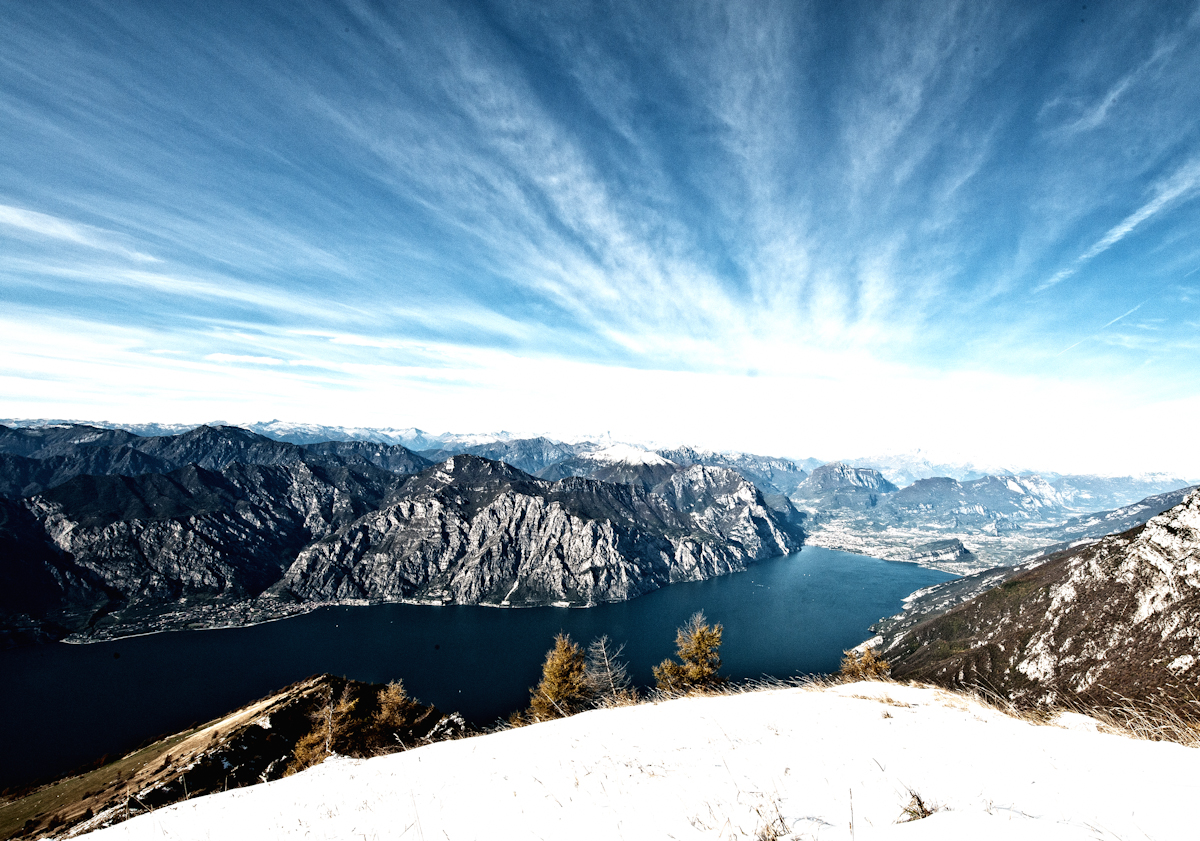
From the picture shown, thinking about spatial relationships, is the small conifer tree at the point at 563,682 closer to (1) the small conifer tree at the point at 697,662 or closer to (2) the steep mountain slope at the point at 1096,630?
(1) the small conifer tree at the point at 697,662

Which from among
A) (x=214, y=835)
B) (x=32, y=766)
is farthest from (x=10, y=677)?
(x=214, y=835)

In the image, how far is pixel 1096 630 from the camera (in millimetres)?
126562

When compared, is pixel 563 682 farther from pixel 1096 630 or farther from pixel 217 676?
pixel 217 676

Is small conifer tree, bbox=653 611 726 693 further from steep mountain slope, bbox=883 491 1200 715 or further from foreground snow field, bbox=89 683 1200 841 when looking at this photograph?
steep mountain slope, bbox=883 491 1200 715

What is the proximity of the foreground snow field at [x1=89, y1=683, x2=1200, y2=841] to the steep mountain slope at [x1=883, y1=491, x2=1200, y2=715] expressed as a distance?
370 ft

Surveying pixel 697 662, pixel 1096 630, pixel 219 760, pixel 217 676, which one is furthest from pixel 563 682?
pixel 217 676

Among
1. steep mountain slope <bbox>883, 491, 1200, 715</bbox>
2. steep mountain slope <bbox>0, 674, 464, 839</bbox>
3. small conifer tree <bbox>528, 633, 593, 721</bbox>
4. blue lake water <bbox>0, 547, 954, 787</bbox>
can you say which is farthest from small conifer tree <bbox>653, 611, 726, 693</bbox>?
blue lake water <bbox>0, 547, 954, 787</bbox>

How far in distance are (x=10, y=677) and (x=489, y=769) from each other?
967 feet

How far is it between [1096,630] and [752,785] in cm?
19459

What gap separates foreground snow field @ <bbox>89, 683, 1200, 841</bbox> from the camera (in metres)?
3.84

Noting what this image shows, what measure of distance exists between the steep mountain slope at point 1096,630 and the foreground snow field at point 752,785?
11292 centimetres

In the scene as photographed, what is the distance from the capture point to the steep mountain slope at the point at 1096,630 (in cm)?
10488

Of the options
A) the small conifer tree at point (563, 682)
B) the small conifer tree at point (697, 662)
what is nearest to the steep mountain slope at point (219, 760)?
the small conifer tree at point (563, 682)

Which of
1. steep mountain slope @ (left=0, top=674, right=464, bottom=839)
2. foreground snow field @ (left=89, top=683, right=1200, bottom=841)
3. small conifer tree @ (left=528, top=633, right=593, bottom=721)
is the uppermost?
foreground snow field @ (left=89, top=683, right=1200, bottom=841)
